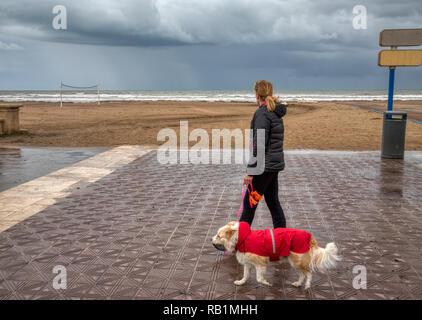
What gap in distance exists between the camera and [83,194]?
25.0 feet

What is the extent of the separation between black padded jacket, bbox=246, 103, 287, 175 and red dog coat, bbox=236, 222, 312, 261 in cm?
93

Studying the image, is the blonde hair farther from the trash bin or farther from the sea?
the sea

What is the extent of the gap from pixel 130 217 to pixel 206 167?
14.2 feet

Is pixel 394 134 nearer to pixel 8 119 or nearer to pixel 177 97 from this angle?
pixel 8 119

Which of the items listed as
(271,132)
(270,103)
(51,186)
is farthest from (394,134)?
(51,186)

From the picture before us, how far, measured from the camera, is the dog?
3.90 meters

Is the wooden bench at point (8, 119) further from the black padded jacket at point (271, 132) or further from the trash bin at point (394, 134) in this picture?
the black padded jacket at point (271, 132)

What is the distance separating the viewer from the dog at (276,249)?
3.90 metres

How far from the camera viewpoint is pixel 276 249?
3908 millimetres

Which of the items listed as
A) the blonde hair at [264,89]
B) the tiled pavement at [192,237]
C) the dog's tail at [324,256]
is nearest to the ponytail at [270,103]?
the blonde hair at [264,89]

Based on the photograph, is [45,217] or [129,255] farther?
[45,217]

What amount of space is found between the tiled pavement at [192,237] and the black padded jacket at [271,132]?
1.16 metres
